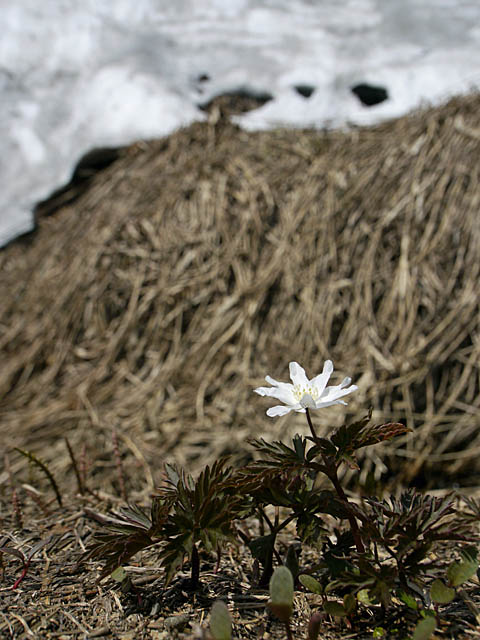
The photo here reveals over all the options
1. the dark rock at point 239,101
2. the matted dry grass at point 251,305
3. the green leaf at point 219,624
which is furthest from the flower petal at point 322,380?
the dark rock at point 239,101

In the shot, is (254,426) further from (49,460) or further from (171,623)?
(171,623)

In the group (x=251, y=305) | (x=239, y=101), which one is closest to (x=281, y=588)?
(x=251, y=305)

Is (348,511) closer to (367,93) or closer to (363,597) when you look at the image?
(363,597)

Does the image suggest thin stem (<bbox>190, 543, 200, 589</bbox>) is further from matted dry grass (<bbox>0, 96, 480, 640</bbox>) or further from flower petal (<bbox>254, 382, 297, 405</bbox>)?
matted dry grass (<bbox>0, 96, 480, 640</bbox>)

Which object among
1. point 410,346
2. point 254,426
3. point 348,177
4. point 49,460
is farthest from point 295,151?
point 49,460

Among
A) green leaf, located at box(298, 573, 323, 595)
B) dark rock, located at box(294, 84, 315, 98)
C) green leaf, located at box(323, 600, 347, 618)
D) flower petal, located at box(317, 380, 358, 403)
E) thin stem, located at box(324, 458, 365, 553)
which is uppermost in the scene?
dark rock, located at box(294, 84, 315, 98)

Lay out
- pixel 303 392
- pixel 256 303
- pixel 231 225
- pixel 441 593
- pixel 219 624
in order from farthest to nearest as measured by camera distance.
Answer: pixel 231 225
pixel 256 303
pixel 303 392
pixel 441 593
pixel 219 624

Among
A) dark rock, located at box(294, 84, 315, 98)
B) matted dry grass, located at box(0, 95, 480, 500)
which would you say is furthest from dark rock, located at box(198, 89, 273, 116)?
matted dry grass, located at box(0, 95, 480, 500)
